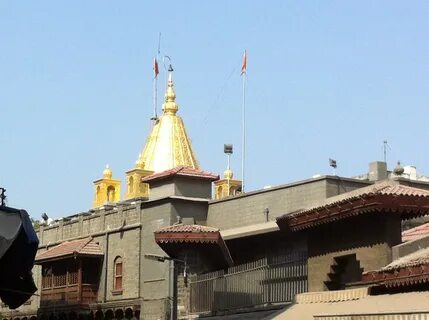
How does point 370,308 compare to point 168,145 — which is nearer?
point 370,308

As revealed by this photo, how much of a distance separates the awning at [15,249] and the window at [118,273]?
82.2 ft

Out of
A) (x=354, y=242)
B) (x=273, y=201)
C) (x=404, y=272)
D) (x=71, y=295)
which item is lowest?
(x=404, y=272)

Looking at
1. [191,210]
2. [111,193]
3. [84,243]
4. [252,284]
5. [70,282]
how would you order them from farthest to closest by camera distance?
[111,193] → [70,282] → [84,243] → [191,210] → [252,284]

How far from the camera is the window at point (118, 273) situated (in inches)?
1399

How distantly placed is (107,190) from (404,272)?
3546 cm

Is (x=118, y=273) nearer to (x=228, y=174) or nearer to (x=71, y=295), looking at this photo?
(x=71, y=295)

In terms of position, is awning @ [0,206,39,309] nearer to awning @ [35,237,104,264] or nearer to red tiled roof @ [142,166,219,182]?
red tiled roof @ [142,166,219,182]

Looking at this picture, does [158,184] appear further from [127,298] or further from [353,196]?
[353,196]

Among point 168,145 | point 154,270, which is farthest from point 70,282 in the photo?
point 168,145

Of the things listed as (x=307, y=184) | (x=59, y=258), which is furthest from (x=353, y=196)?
(x=59, y=258)

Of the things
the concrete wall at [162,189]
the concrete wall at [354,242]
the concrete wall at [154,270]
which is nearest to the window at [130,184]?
the concrete wall at [154,270]

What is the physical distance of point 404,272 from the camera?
52.4ft

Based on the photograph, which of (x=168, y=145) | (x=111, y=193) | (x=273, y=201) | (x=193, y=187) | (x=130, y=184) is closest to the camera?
(x=273, y=201)

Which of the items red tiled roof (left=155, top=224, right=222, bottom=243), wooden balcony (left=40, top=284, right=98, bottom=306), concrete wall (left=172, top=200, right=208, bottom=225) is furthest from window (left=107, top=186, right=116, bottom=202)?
red tiled roof (left=155, top=224, right=222, bottom=243)
